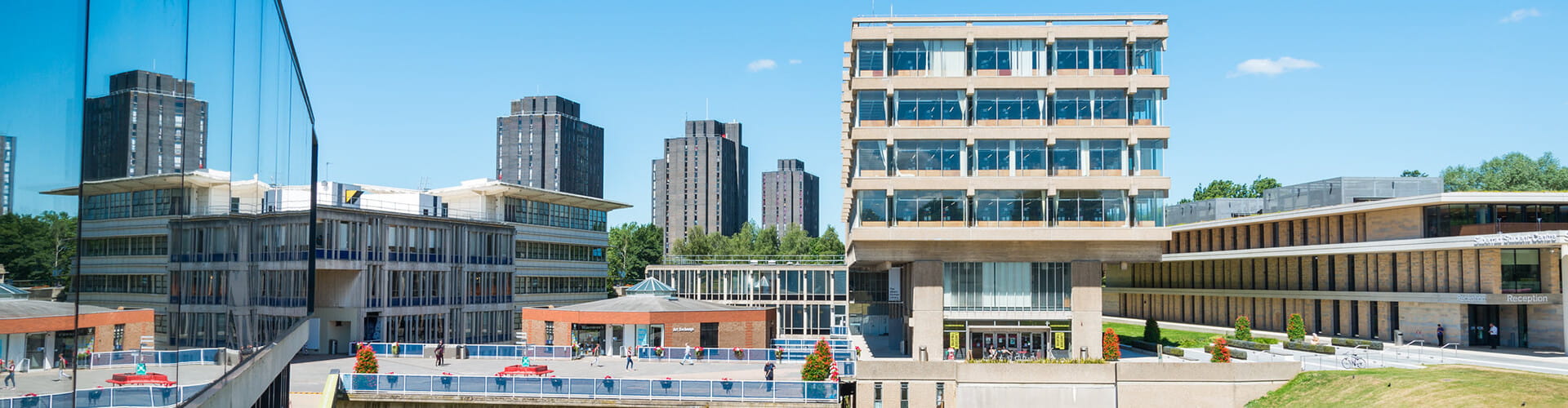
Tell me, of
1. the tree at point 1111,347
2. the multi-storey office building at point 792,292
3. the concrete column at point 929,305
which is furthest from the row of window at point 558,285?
the tree at point 1111,347

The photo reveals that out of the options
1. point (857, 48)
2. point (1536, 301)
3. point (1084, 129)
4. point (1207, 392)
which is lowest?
point (1207, 392)

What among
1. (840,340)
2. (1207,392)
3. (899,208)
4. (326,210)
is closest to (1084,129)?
(899,208)

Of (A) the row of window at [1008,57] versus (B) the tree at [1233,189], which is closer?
(A) the row of window at [1008,57]

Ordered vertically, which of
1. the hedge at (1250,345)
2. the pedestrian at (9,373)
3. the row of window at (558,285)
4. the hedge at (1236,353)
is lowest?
the hedge at (1250,345)

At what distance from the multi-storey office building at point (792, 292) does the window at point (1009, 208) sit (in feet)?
126

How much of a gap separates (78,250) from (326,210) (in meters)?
62.2

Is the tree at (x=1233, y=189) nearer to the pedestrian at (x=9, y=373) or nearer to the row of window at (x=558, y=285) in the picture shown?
the row of window at (x=558, y=285)

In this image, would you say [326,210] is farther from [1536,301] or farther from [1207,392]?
[1536,301]

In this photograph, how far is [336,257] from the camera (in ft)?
217

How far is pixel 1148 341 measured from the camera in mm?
61375

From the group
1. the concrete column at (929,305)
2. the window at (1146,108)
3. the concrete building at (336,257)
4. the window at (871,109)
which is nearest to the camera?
the concrete building at (336,257)

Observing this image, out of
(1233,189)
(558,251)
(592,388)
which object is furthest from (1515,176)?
(592,388)

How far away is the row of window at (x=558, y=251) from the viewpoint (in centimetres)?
8600

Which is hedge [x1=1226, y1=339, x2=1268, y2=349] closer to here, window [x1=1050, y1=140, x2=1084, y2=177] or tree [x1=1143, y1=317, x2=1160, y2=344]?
tree [x1=1143, y1=317, x2=1160, y2=344]
